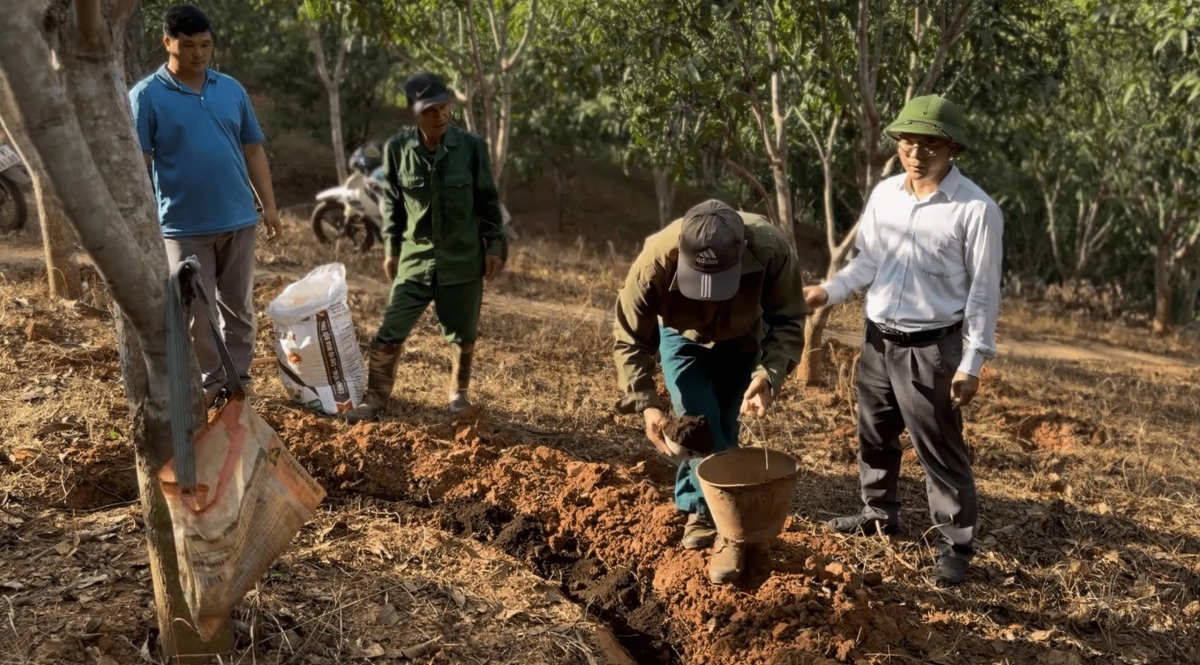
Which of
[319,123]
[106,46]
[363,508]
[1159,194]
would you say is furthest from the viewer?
[319,123]

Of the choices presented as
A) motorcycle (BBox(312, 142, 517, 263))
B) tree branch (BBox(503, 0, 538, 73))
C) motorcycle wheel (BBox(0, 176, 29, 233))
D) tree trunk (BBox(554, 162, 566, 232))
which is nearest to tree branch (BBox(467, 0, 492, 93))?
tree branch (BBox(503, 0, 538, 73))

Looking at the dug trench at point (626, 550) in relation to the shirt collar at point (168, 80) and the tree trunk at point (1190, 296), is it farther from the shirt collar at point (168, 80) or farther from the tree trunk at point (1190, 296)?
the tree trunk at point (1190, 296)

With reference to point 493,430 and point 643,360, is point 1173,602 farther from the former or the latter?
point 493,430

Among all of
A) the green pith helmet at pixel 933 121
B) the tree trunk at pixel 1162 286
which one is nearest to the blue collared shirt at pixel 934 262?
the green pith helmet at pixel 933 121

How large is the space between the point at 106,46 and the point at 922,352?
267 centimetres

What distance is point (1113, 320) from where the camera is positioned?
15664 mm

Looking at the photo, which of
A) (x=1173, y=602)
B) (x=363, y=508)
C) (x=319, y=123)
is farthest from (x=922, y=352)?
(x=319, y=123)

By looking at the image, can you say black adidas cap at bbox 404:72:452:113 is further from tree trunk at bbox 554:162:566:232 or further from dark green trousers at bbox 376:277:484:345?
tree trunk at bbox 554:162:566:232

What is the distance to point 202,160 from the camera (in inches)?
166

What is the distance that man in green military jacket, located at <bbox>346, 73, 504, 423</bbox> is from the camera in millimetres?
4754

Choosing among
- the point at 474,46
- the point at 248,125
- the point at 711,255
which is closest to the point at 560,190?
the point at 474,46

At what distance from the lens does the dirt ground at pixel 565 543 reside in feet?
10.5

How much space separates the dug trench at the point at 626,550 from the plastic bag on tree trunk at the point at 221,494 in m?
1.36

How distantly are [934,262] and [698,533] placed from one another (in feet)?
4.01
